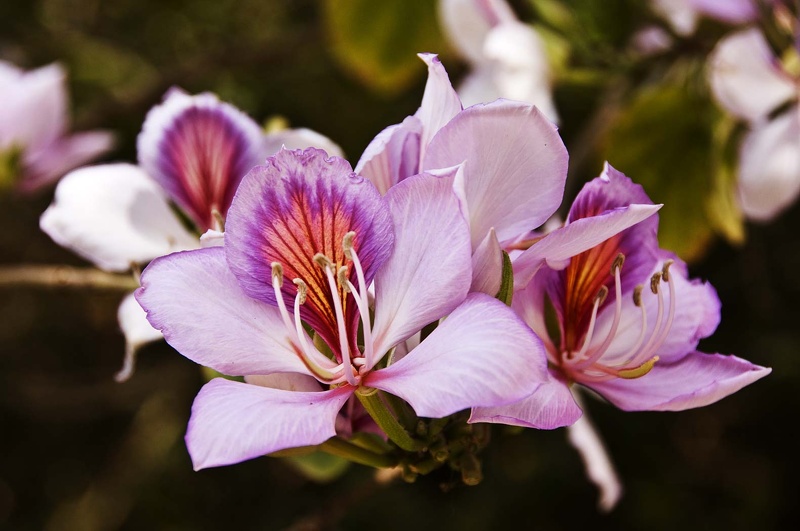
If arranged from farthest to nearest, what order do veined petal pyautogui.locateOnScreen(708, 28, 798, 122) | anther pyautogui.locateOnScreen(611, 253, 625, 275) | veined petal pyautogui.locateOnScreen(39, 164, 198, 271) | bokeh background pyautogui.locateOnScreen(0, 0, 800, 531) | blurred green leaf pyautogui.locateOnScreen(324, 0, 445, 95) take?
bokeh background pyautogui.locateOnScreen(0, 0, 800, 531)
blurred green leaf pyautogui.locateOnScreen(324, 0, 445, 95)
veined petal pyautogui.locateOnScreen(708, 28, 798, 122)
veined petal pyautogui.locateOnScreen(39, 164, 198, 271)
anther pyautogui.locateOnScreen(611, 253, 625, 275)

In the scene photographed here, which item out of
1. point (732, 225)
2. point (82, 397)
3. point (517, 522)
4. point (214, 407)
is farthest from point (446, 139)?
point (82, 397)

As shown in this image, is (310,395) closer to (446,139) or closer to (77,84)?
(446,139)

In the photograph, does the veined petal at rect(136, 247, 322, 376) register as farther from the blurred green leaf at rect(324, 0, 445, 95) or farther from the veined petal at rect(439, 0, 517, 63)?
the blurred green leaf at rect(324, 0, 445, 95)

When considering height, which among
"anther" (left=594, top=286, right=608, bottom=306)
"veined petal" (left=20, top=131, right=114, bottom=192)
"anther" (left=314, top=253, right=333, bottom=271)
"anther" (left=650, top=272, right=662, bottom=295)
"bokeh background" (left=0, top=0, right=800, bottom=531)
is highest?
"anther" (left=314, top=253, right=333, bottom=271)

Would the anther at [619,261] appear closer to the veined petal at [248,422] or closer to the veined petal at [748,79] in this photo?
the veined petal at [248,422]

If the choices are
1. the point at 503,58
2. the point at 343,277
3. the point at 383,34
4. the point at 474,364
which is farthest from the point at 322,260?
the point at 383,34

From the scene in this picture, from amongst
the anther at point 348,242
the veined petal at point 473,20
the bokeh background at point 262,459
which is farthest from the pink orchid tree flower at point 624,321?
the bokeh background at point 262,459

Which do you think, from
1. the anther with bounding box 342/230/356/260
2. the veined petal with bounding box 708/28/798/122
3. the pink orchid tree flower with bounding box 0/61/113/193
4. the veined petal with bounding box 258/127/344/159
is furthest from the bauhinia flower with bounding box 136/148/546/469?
the pink orchid tree flower with bounding box 0/61/113/193
